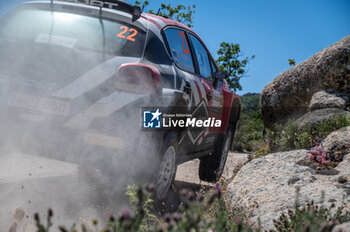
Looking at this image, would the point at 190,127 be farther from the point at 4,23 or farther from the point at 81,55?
the point at 4,23

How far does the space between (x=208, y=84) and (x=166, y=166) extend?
1627 mm

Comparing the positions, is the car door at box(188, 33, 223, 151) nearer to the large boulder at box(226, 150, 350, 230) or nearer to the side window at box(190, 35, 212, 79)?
the side window at box(190, 35, 212, 79)

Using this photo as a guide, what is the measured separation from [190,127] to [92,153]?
1.51 m

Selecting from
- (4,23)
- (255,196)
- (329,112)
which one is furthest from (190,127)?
(329,112)

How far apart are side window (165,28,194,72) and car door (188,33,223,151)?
0.24m

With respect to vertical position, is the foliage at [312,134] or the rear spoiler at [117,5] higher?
the rear spoiler at [117,5]

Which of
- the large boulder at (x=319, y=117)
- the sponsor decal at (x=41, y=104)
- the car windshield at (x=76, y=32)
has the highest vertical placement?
the car windshield at (x=76, y=32)

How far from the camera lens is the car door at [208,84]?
4.77 meters

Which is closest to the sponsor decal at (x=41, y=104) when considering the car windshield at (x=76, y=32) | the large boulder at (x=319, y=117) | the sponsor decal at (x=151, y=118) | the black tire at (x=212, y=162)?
the car windshield at (x=76, y=32)

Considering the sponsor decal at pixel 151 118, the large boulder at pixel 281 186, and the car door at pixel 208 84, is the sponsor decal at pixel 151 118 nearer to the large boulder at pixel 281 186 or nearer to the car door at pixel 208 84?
the large boulder at pixel 281 186

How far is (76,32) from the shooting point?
3.19 metres

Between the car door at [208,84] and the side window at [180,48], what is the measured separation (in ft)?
0.80

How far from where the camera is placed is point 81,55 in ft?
9.91

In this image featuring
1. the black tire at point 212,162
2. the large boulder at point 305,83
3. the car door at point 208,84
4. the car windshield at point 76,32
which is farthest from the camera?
the large boulder at point 305,83
